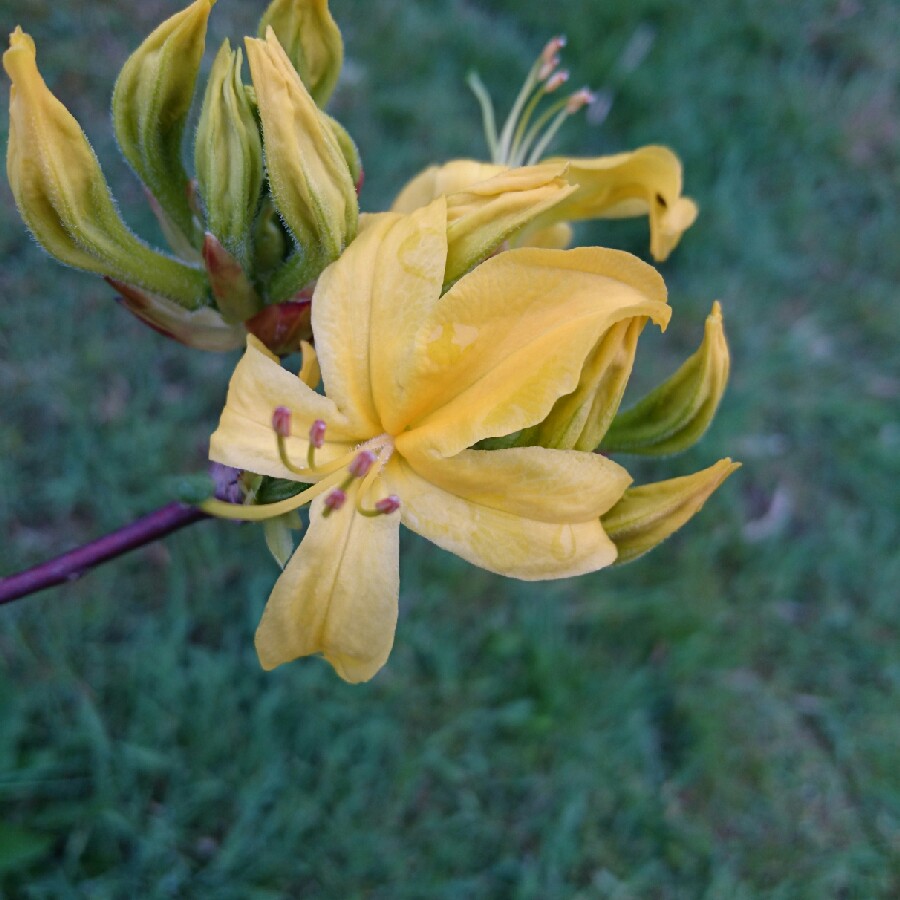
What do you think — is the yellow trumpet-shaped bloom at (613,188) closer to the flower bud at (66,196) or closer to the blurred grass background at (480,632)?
the flower bud at (66,196)

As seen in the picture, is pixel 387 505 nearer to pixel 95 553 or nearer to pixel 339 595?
pixel 339 595

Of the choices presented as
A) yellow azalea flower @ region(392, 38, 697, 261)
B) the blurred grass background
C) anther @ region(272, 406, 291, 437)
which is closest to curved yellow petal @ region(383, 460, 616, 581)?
anther @ region(272, 406, 291, 437)

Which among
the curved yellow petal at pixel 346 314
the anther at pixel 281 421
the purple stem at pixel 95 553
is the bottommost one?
the purple stem at pixel 95 553

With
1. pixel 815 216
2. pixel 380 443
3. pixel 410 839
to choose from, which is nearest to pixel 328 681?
pixel 410 839

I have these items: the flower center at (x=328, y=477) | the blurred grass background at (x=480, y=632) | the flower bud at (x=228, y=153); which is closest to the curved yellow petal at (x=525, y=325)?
the flower center at (x=328, y=477)

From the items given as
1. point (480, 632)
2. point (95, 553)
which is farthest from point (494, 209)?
point (480, 632)

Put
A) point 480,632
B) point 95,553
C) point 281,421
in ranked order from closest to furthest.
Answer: point 281,421 → point 95,553 → point 480,632
